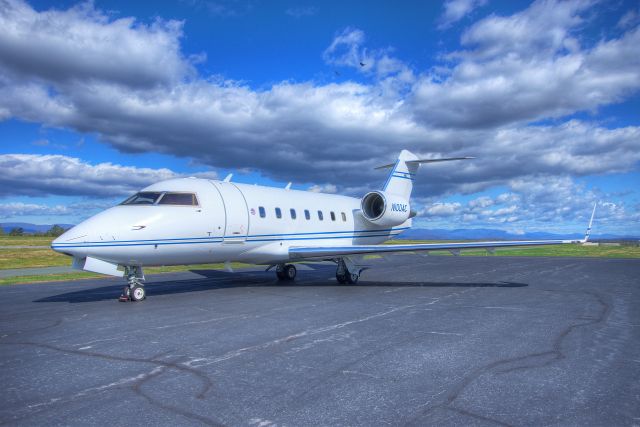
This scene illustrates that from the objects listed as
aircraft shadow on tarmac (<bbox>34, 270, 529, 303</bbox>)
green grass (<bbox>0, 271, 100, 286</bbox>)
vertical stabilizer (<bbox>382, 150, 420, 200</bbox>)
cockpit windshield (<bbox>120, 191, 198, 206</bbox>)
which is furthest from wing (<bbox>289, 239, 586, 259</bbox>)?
green grass (<bbox>0, 271, 100, 286</bbox>)

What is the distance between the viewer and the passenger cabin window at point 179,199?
11.9m

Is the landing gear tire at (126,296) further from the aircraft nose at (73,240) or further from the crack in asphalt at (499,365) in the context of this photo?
A: the crack in asphalt at (499,365)

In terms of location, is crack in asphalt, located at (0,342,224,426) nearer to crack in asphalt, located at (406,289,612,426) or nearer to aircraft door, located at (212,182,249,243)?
crack in asphalt, located at (406,289,612,426)

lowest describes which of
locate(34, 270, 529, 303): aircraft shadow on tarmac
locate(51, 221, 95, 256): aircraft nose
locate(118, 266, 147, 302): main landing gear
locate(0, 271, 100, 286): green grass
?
locate(0, 271, 100, 286): green grass

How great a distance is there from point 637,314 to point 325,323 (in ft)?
21.9

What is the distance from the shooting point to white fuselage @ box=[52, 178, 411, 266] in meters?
10.4

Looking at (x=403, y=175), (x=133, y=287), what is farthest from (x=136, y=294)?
(x=403, y=175)

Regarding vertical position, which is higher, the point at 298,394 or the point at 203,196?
the point at 203,196

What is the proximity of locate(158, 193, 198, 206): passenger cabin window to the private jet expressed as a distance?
26 mm

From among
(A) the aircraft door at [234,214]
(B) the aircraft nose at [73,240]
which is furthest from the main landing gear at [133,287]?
(A) the aircraft door at [234,214]

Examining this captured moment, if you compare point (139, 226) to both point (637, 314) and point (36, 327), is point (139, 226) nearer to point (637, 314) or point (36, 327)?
point (36, 327)

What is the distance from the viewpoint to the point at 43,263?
26156 millimetres

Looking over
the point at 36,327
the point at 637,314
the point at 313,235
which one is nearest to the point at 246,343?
the point at 36,327

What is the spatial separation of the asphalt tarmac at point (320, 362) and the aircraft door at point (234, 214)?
2.56 metres
